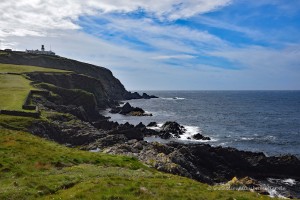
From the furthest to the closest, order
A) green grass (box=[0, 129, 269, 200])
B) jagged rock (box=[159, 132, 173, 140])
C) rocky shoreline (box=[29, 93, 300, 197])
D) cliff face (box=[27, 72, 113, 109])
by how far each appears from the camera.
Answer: cliff face (box=[27, 72, 113, 109]) < jagged rock (box=[159, 132, 173, 140]) < rocky shoreline (box=[29, 93, 300, 197]) < green grass (box=[0, 129, 269, 200])

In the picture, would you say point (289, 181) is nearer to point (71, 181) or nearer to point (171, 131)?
point (71, 181)

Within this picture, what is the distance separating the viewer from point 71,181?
21.0 meters

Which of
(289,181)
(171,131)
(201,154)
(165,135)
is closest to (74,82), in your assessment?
(171,131)

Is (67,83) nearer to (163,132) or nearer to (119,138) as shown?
(163,132)

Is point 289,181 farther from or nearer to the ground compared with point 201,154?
nearer to the ground

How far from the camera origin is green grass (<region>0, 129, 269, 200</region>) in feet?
60.5

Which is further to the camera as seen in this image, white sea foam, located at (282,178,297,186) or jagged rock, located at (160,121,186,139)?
jagged rock, located at (160,121,186,139)

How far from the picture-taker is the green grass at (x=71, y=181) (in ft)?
60.5

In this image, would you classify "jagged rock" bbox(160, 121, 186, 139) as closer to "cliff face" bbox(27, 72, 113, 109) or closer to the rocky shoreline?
the rocky shoreline

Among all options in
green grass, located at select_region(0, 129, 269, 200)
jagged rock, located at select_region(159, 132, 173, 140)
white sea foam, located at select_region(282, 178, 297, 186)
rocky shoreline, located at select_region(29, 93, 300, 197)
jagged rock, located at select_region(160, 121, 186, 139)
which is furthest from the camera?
jagged rock, located at select_region(160, 121, 186, 139)

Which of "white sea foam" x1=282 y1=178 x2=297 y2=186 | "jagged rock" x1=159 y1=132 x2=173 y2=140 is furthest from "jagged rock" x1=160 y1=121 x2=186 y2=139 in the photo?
"white sea foam" x1=282 y1=178 x2=297 y2=186

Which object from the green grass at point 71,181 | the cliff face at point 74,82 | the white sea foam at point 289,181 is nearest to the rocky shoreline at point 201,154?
the white sea foam at point 289,181

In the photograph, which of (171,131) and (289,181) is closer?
(289,181)

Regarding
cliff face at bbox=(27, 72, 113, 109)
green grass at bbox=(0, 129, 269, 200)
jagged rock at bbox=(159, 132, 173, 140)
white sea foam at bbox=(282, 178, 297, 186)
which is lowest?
white sea foam at bbox=(282, 178, 297, 186)
